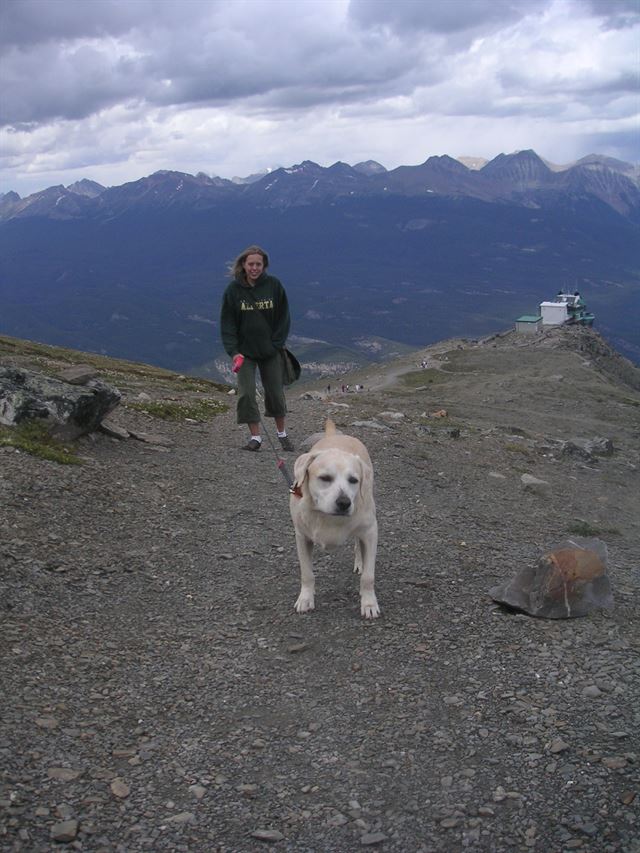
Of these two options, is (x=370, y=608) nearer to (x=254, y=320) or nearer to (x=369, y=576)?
(x=369, y=576)

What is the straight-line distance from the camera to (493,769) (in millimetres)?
5352

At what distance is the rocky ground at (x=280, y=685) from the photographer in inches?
193

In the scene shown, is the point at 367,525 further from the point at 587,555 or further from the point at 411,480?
the point at 411,480

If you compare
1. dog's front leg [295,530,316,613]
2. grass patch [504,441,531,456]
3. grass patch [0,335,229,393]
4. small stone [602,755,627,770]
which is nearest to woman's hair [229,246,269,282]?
dog's front leg [295,530,316,613]

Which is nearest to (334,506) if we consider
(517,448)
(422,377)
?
(517,448)

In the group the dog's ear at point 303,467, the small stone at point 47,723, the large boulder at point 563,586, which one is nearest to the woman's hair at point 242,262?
the dog's ear at point 303,467

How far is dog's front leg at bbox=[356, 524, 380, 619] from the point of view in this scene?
25.8 ft

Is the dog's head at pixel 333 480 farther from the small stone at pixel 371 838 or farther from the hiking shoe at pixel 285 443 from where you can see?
the hiking shoe at pixel 285 443

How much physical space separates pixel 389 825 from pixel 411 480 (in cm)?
991

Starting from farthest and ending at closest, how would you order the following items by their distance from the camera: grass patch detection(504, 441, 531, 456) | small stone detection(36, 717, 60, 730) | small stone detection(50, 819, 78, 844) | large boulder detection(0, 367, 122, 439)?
grass patch detection(504, 441, 531, 456), large boulder detection(0, 367, 122, 439), small stone detection(36, 717, 60, 730), small stone detection(50, 819, 78, 844)

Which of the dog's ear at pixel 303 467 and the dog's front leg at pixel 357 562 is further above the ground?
the dog's ear at pixel 303 467

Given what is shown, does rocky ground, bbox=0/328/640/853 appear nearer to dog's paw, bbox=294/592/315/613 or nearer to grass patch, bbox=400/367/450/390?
dog's paw, bbox=294/592/315/613

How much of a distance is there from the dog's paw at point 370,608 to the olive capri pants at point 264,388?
6.30 m

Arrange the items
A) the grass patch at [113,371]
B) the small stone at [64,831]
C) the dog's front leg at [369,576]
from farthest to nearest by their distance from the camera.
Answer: the grass patch at [113,371] < the dog's front leg at [369,576] < the small stone at [64,831]
